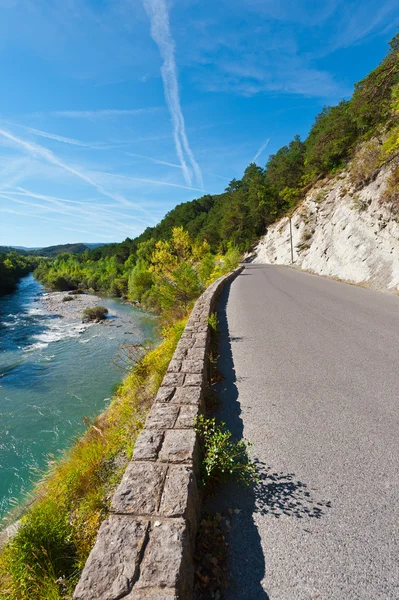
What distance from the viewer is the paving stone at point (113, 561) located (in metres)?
1.46

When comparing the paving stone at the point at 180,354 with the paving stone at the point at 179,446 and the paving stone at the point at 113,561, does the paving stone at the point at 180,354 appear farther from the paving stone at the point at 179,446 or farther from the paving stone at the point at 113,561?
the paving stone at the point at 113,561

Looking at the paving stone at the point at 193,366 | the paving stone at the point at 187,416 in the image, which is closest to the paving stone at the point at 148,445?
the paving stone at the point at 187,416

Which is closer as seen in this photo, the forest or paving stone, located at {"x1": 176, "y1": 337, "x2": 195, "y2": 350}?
paving stone, located at {"x1": 176, "y1": 337, "x2": 195, "y2": 350}

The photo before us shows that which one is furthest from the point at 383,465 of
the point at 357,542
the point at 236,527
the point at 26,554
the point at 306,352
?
the point at 26,554

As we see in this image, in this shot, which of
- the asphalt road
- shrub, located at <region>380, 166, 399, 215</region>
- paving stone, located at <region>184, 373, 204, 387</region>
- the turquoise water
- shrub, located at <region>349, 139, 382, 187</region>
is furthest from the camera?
shrub, located at <region>349, 139, 382, 187</region>

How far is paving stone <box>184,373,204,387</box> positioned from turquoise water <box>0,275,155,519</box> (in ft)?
16.8

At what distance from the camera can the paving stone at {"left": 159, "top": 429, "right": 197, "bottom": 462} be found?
2355mm

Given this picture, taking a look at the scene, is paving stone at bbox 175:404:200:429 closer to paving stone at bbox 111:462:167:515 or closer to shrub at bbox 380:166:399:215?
paving stone at bbox 111:462:167:515

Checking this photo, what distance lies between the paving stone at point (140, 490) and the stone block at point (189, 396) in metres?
0.91

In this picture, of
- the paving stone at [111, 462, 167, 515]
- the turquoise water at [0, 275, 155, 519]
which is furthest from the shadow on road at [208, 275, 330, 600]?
the turquoise water at [0, 275, 155, 519]

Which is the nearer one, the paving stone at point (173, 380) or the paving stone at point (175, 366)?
the paving stone at point (173, 380)

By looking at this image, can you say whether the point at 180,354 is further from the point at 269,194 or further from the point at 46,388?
the point at 269,194

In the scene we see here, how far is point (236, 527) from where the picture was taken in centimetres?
209

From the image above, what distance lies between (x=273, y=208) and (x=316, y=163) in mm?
11146
